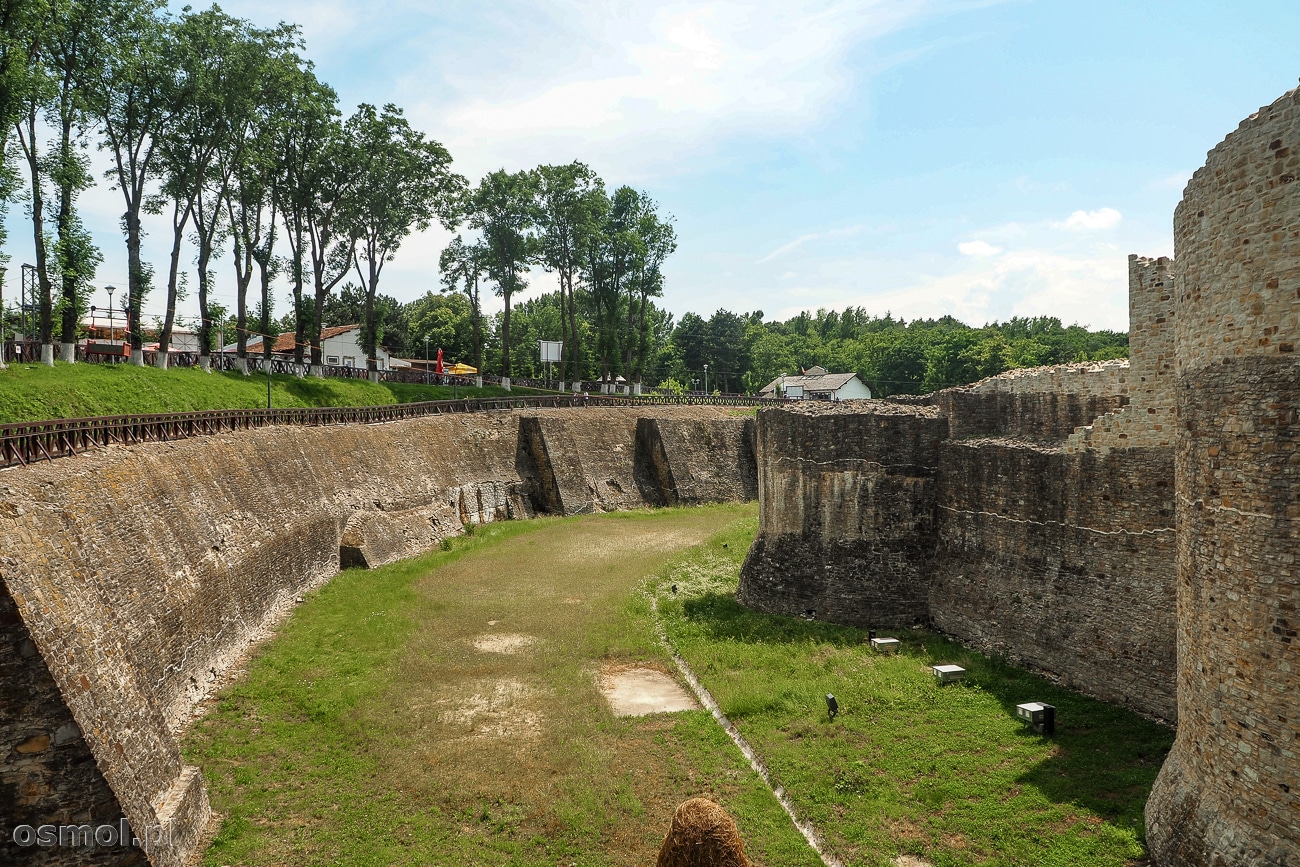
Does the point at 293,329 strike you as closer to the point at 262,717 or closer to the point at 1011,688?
the point at 262,717

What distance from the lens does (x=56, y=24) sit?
2225 centimetres

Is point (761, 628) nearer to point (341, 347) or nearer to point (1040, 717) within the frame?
point (1040, 717)

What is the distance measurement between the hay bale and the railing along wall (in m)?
11.0

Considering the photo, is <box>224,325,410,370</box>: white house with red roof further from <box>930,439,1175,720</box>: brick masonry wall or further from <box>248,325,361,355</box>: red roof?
<box>930,439,1175,720</box>: brick masonry wall

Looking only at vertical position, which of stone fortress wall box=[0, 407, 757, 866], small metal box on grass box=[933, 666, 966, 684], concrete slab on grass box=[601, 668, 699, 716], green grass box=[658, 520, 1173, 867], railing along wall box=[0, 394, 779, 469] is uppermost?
railing along wall box=[0, 394, 779, 469]

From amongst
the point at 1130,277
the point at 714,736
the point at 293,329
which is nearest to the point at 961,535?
the point at 1130,277

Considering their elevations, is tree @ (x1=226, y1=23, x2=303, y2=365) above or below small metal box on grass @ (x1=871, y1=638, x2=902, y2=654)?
above

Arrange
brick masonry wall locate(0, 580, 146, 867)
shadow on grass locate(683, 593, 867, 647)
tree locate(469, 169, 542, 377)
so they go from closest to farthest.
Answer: brick masonry wall locate(0, 580, 146, 867) → shadow on grass locate(683, 593, 867, 647) → tree locate(469, 169, 542, 377)

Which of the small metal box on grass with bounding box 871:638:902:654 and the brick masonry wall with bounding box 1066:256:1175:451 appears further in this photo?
the small metal box on grass with bounding box 871:638:902:654

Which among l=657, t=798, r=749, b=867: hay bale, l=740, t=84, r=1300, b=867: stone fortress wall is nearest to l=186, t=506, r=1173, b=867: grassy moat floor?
l=740, t=84, r=1300, b=867: stone fortress wall

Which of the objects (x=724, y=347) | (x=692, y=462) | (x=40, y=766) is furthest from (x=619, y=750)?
(x=724, y=347)

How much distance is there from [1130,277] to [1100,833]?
28.1 feet

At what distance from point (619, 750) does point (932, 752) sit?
4.61m

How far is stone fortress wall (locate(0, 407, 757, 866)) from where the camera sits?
823 centimetres
